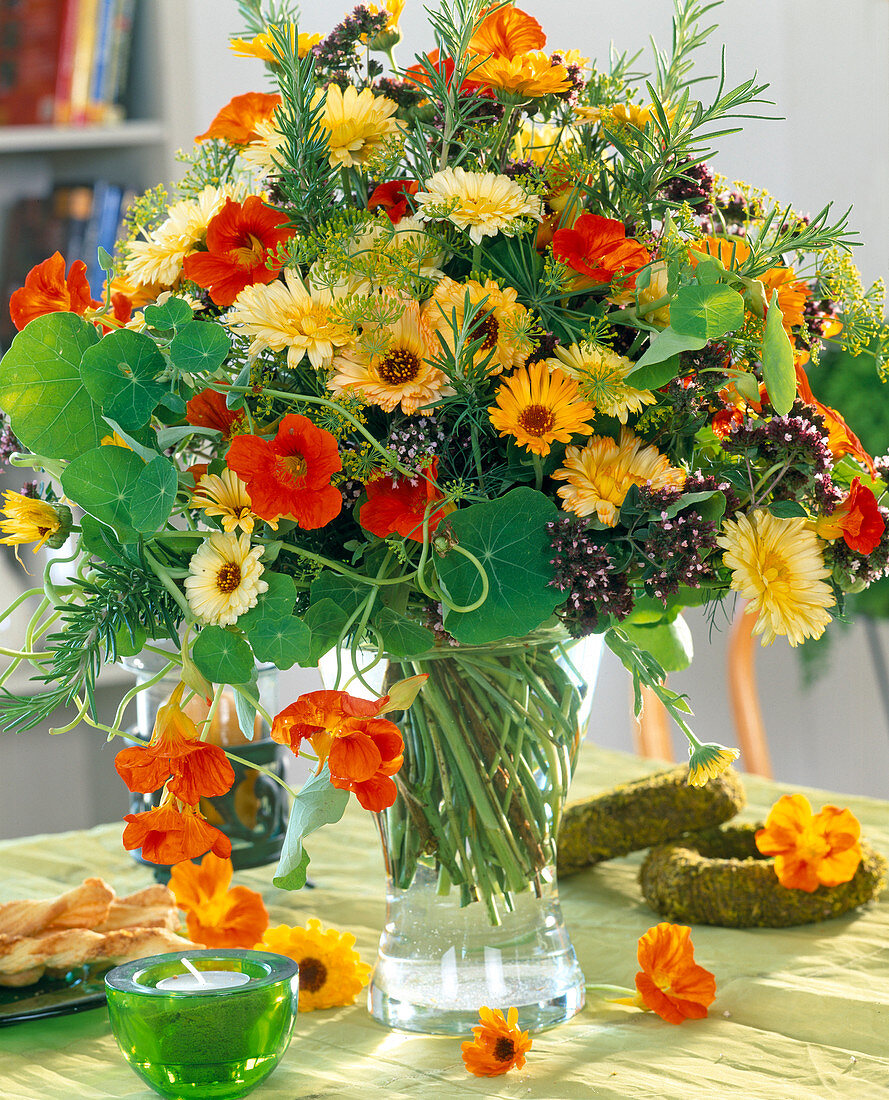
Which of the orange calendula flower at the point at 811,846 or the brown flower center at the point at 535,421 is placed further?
the orange calendula flower at the point at 811,846

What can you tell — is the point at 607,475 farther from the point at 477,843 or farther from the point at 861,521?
the point at 477,843

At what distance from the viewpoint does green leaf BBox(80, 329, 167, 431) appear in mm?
540

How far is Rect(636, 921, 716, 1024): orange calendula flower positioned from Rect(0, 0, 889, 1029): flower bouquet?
0.51ft

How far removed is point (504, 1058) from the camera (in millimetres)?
608

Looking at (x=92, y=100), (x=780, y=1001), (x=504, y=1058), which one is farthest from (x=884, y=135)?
(x=504, y=1058)

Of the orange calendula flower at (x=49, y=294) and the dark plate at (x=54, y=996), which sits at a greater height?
the orange calendula flower at (x=49, y=294)

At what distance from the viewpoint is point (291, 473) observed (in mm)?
528

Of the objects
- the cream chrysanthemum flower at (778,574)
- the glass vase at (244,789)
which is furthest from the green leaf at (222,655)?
the glass vase at (244,789)

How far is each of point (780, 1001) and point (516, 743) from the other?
8.8 inches

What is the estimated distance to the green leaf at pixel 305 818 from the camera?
20.6 inches

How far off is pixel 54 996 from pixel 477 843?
0.88 ft

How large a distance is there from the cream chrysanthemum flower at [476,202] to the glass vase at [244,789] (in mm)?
436

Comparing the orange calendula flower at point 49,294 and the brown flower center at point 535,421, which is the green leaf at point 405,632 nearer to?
the brown flower center at point 535,421

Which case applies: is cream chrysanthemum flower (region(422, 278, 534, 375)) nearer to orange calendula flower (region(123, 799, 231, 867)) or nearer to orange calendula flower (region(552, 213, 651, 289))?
orange calendula flower (region(552, 213, 651, 289))
